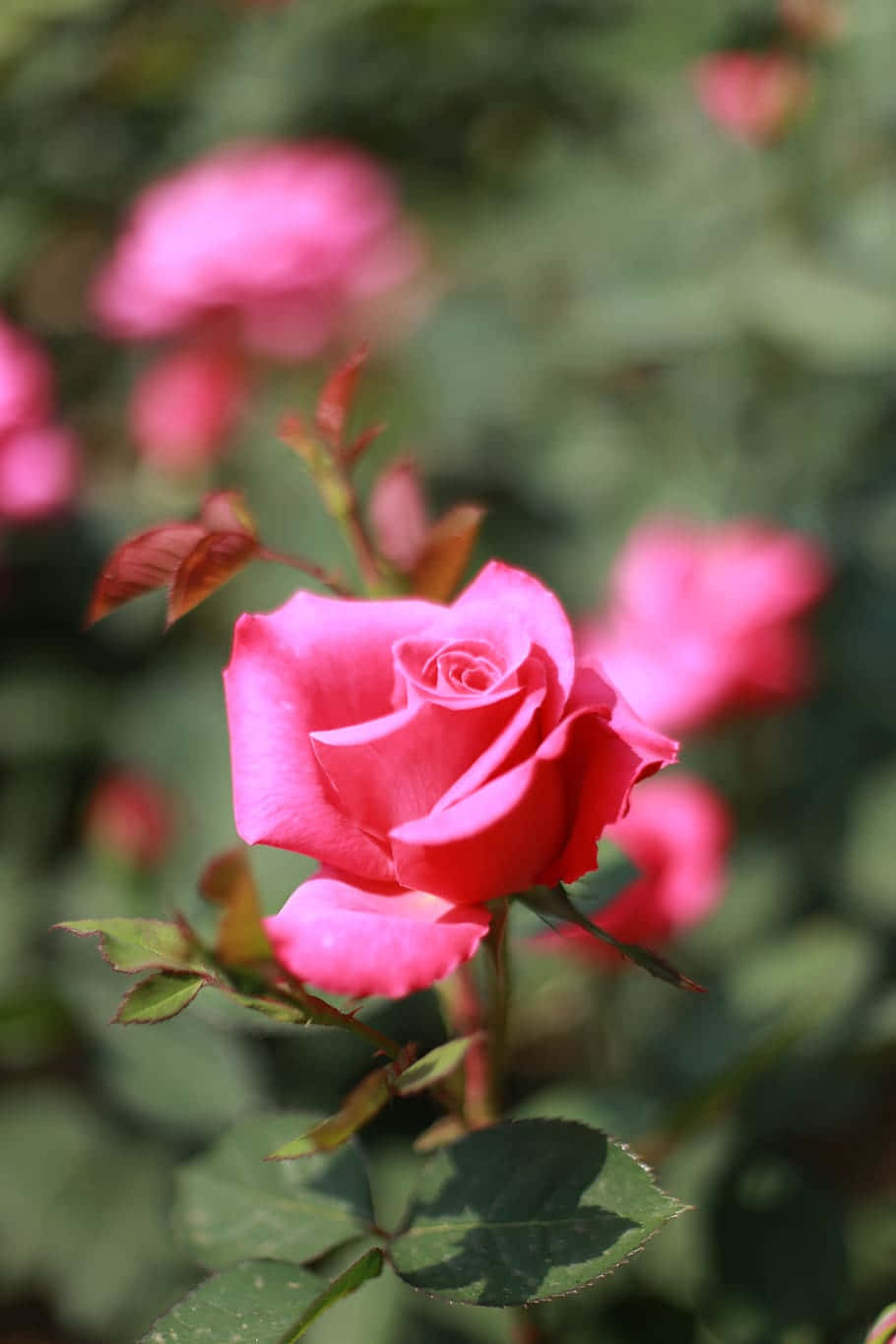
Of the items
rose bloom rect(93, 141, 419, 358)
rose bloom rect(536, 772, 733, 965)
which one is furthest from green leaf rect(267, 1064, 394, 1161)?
rose bloom rect(93, 141, 419, 358)

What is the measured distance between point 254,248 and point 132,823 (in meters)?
0.74

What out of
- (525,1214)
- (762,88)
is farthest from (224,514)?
(762,88)

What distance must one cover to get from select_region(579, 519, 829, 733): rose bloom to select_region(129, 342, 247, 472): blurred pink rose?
0.67 metres

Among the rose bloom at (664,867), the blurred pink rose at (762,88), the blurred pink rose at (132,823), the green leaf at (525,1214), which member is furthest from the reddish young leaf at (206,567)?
the blurred pink rose at (762,88)

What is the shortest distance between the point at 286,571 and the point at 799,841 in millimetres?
578

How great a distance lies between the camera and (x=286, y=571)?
4.13 feet

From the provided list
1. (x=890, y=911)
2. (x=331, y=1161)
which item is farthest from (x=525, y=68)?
(x=331, y=1161)

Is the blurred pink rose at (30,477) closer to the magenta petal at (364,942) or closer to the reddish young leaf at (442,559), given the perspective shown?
the reddish young leaf at (442,559)

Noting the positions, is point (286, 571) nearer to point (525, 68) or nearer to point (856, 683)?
point (856, 683)

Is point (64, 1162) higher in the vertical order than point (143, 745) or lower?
lower

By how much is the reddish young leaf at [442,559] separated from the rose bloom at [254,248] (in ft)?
3.66

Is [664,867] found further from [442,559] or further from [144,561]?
[144,561]

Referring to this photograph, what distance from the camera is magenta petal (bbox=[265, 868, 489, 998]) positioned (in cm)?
37

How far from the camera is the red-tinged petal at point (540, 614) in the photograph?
1.39 ft
